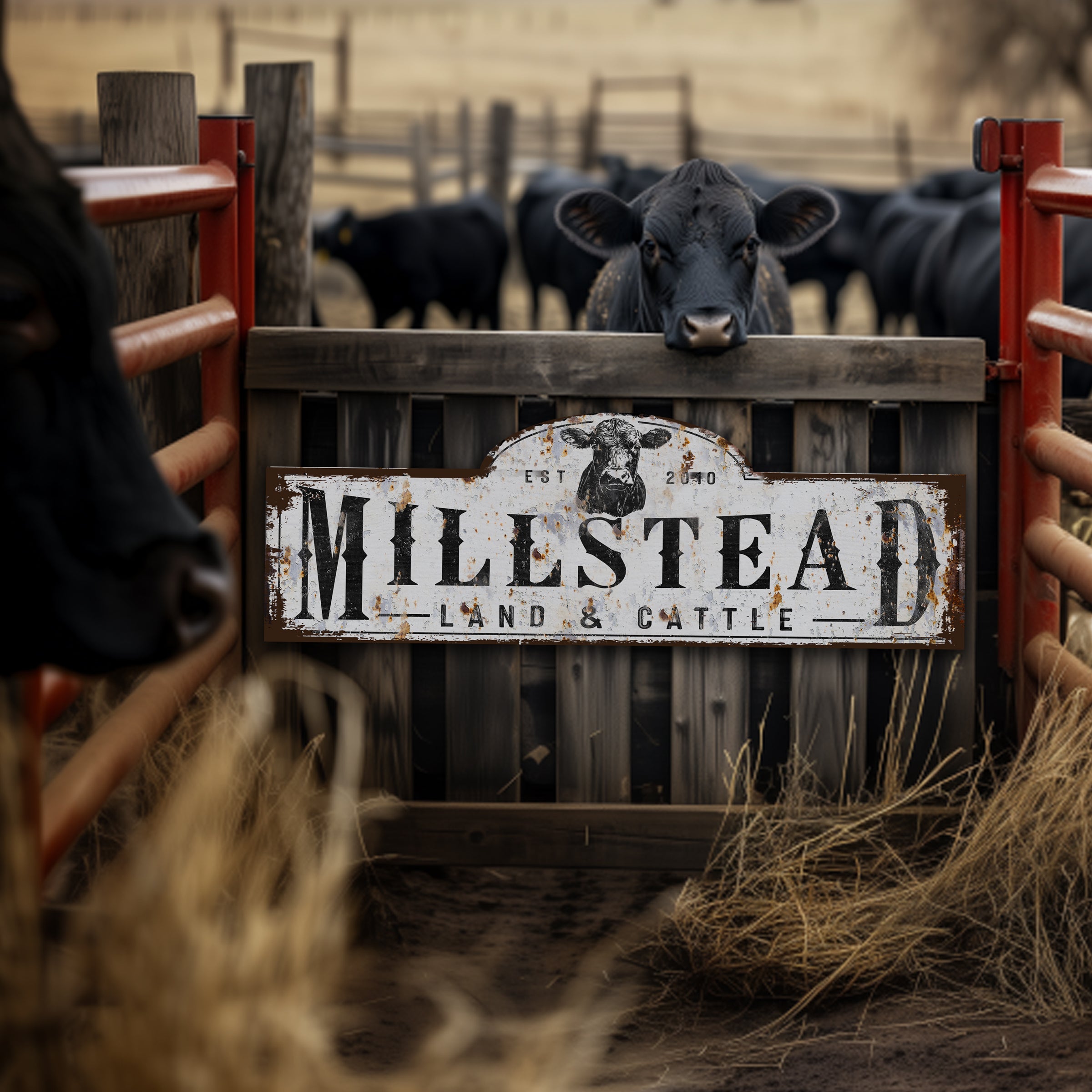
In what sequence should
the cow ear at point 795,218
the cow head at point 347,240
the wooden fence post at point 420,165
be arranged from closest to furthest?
the cow ear at point 795,218 → the cow head at point 347,240 → the wooden fence post at point 420,165

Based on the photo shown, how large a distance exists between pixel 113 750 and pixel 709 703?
1.49 m

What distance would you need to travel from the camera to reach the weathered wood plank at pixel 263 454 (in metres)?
3.48

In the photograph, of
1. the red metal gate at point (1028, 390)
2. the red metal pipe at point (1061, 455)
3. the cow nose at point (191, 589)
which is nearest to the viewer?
the cow nose at point (191, 589)

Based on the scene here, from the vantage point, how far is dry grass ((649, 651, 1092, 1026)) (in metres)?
Result: 2.71

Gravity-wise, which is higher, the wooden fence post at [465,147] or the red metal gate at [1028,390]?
the wooden fence post at [465,147]

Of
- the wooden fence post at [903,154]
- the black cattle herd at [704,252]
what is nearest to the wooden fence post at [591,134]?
the wooden fence post at [903,154]

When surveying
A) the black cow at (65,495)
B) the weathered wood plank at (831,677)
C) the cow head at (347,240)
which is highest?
the cow head at (347,240)

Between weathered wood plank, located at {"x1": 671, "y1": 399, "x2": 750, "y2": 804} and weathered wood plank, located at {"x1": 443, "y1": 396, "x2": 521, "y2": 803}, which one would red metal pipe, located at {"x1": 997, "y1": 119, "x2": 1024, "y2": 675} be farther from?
weathered wood plank, located at {"x1": 443, "y1": 396, "x2": 521, "y2": 803}

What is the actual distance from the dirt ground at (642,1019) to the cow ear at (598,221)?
244cm

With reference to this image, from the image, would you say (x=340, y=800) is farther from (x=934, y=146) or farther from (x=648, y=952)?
(x=934, y=146)

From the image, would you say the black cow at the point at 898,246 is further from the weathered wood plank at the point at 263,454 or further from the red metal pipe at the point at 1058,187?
the weathered wood plank at the point at 263,454

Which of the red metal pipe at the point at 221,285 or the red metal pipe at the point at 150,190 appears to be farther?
the red metal pipe at the point at 221,285

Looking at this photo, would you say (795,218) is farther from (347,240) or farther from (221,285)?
(347,240)

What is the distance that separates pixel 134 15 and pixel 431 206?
243 feet
